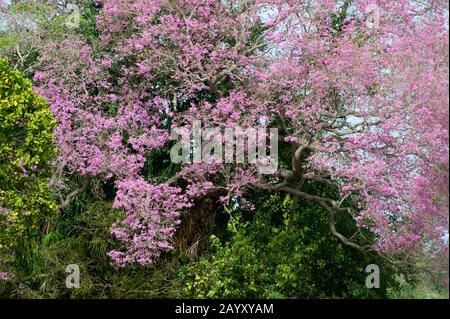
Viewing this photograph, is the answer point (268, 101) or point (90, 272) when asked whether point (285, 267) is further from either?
point (90, 272)

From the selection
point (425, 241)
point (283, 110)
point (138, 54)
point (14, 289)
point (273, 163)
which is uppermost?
point (138, 54)

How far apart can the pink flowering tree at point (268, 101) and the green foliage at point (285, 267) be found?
1.49 ft

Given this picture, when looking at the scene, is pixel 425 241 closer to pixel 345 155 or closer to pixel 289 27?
pixel 345 155

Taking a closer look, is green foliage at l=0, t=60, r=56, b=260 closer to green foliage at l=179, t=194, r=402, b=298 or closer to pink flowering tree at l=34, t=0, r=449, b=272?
pink flowering tree at l=34, t=0, r=449, b=272

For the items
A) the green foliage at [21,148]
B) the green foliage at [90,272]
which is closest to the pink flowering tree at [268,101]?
the green foliage at [90,272]

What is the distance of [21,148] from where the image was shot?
9.97 m

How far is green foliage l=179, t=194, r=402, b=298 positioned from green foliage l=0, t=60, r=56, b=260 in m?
2.79

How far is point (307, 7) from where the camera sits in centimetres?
1198

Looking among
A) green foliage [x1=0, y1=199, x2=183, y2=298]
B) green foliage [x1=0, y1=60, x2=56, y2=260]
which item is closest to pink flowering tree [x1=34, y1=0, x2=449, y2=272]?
green foliage [x1=0, y1=199, x2=183, y2=298]

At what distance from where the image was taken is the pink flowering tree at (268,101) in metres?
10.1

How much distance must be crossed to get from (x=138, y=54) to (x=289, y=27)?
9.90ft

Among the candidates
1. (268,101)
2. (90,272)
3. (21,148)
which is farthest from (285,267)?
(21,148)

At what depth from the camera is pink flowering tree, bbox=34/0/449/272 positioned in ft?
33.2
